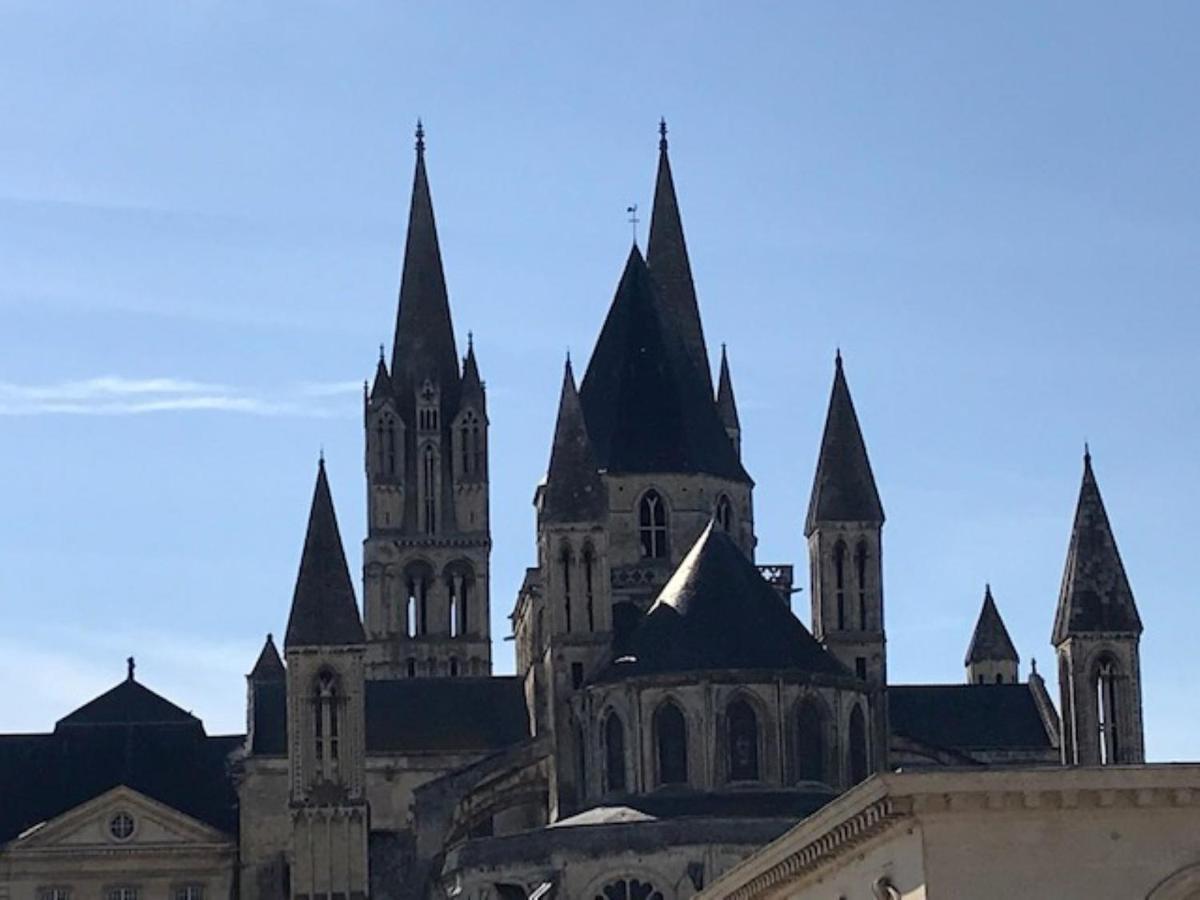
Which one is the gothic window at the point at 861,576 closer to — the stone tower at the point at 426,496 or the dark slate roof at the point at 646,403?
the dark slate roof at the point at 646,403

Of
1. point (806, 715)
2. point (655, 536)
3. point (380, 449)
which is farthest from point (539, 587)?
point (380, 449)

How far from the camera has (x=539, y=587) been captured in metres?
101

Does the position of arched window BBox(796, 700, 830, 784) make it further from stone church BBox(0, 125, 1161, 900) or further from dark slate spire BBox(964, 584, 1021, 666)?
dark slate spire BBox(964, 584, 1021, 666)

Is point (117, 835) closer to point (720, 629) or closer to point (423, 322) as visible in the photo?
point (720, 629)

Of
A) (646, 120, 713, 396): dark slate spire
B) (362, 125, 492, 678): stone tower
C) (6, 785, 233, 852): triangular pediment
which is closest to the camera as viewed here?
(6, 785, 233, 852): triangular pediment

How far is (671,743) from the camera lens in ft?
296

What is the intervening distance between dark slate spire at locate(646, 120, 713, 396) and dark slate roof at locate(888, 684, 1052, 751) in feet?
38.2

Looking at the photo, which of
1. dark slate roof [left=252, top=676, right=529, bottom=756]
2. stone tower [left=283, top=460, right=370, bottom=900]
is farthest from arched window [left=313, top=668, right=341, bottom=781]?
dark slate roof [left=252, top=676, right=529, bottom=756]

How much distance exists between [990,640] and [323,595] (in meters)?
31.7

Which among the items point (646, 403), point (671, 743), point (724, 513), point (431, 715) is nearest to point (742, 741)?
point (671, 743)

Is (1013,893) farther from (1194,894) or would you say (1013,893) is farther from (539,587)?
(539,587)

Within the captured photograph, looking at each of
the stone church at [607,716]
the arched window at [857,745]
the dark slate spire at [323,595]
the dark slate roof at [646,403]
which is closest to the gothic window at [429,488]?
the stone church at [607,716]

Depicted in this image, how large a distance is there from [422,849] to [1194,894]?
5655cm

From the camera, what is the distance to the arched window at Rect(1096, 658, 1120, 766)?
9081cm
